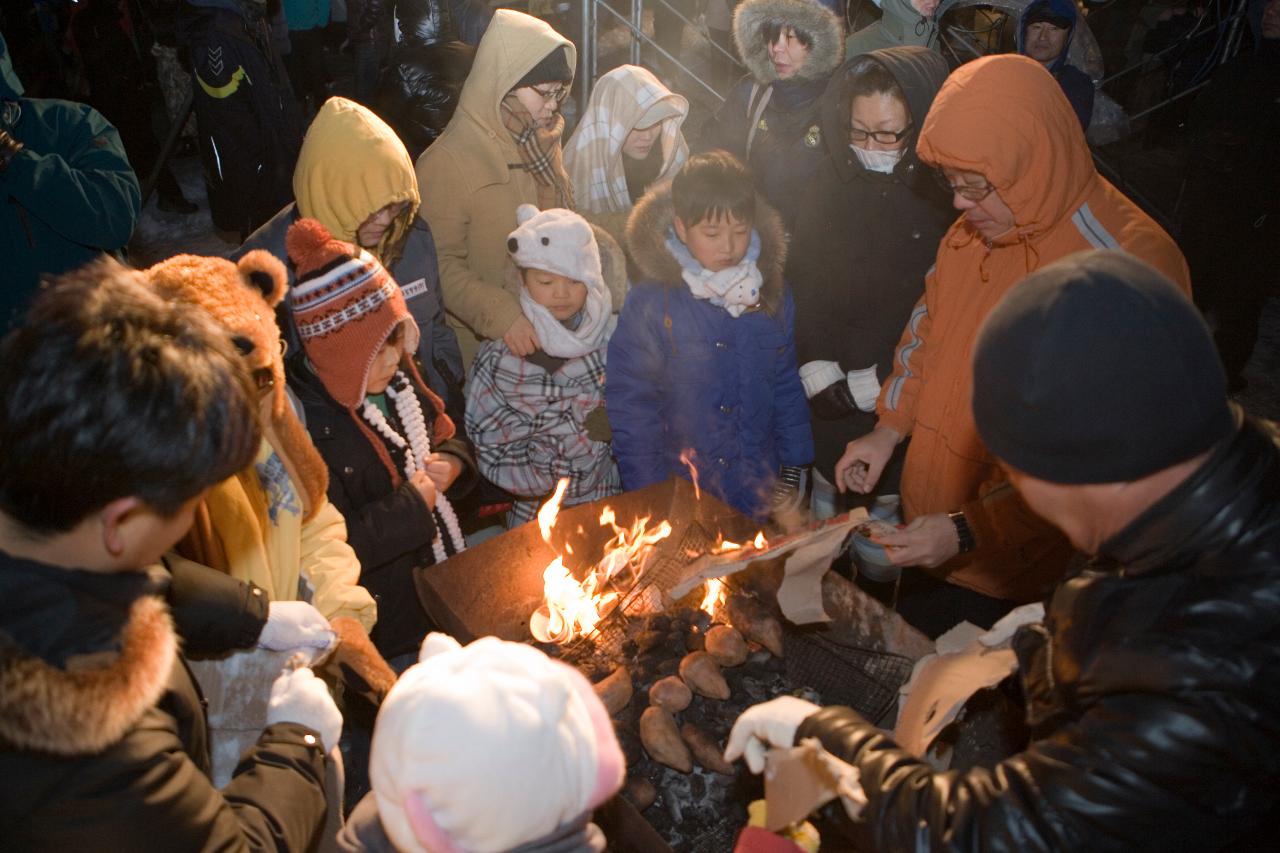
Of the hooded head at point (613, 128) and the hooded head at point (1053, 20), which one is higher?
the hooded head at point (1053, 20)

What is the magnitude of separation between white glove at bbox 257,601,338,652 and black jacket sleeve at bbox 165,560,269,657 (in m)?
0.03

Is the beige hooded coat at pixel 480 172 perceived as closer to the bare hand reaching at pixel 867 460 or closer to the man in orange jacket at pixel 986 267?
the bare hand reaching at pixel 867 460

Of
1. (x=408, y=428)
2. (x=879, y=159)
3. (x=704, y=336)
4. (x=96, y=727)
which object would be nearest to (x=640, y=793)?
(x=96, y=727)

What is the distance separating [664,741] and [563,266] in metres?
2.26

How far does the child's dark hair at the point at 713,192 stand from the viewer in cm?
378

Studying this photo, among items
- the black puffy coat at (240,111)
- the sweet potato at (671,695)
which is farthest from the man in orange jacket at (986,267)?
the black puffy coat at (240,111)

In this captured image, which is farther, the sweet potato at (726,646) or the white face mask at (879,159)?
the white face mask at (879,159)

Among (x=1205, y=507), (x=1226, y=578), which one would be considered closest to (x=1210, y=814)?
(x=1226, y=578)

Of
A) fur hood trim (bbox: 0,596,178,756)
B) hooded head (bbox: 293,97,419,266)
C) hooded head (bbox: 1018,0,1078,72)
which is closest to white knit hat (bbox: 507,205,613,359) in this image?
hooded head (bbox: 293,97,419,266)

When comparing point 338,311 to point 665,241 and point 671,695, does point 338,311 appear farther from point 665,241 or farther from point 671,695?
point 671,695

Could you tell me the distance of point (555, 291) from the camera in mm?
3961

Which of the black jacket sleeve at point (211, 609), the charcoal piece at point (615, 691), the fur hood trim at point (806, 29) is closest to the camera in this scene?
the black jacket sleeve at point (211, 609)

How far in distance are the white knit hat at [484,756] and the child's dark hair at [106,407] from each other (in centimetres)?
65

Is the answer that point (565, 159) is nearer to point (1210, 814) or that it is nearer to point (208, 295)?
point (208, 295)
